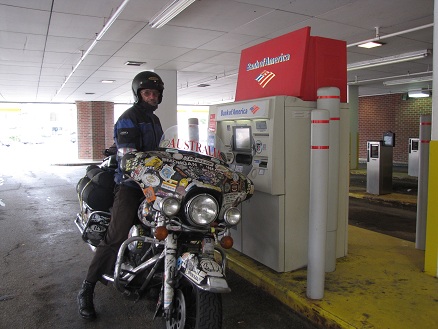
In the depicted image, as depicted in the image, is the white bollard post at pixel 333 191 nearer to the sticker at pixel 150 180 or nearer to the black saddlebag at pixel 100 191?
the sticker at pixel 150 180

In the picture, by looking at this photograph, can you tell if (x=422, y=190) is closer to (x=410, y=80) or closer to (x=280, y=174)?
(x=280, y=174)

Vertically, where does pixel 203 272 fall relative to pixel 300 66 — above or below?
below

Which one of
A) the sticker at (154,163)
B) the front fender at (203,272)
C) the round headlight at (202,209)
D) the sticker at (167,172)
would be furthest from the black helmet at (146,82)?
the front fender at (203,272)

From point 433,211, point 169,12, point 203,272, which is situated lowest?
point 203,272

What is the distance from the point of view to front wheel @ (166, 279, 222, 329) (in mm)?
2236

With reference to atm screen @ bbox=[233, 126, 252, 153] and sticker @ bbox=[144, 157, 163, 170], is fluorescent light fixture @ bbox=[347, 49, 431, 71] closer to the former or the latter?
atm screen @ bbox=[233, 126, 252, 153]

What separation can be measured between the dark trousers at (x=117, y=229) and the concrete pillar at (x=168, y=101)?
7402 millimetres

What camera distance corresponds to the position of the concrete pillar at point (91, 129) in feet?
61.0

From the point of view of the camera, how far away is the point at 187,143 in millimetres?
2857

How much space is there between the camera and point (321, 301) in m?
2.99

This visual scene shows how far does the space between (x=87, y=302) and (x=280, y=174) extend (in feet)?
6.81

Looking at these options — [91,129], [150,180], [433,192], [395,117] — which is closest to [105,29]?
[150,180]

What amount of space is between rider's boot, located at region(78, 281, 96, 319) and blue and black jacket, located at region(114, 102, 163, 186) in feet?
3.11

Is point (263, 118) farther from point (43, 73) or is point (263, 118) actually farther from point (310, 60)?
point (43, 73)
